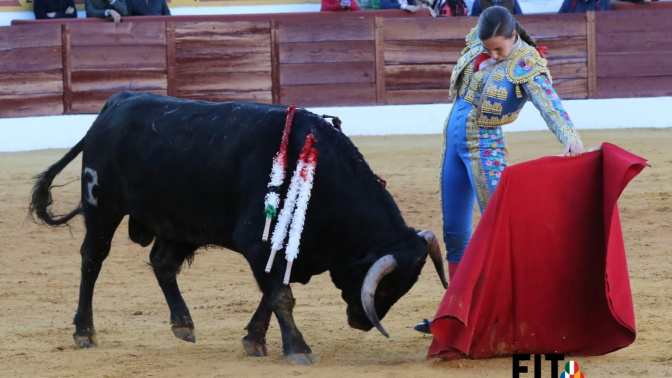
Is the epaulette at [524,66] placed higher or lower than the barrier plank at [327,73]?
higher

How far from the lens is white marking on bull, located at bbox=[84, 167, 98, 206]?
445cm

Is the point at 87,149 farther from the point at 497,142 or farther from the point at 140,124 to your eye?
the point at 497,142

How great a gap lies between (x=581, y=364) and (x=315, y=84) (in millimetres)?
7127

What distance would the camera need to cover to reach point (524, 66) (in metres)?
3.86

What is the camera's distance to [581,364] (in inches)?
145

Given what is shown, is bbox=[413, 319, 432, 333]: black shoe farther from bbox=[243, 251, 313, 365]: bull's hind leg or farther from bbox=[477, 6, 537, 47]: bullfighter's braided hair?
bbox=[477, 6, 537, 47]: bullfighter's braided hair

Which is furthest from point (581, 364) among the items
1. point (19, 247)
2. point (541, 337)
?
point (19, 247)

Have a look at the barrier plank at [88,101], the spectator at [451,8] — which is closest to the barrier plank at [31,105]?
the barrier plank at [88,101]

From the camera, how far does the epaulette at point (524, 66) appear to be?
3844mm

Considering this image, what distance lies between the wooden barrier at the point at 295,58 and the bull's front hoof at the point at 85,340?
5.91 m

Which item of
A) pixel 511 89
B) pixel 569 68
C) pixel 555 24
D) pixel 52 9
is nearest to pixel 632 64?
pixel 569 68

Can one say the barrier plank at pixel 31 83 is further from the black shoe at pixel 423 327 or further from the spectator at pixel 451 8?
the black shoe at pixel 423 327

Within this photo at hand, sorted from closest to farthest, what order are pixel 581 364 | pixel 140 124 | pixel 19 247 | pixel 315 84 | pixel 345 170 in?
pixel 581 364 → pixel 345 170 → pixel 140 124 → pixel 19 247 → pixel 315 84

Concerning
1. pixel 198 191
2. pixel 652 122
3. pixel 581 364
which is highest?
pixel 198 191
